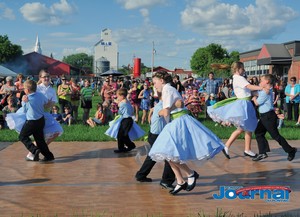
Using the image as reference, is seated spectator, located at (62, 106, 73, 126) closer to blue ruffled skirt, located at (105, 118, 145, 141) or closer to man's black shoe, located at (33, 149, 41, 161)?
blue ruffled skirt, located at (105, 118, 145, 141)

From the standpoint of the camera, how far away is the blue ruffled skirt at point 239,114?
8.70 meters

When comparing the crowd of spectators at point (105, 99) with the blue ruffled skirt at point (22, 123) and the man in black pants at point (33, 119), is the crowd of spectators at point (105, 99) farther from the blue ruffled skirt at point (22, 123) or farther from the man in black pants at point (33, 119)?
the man in black pants at point (33, 119)

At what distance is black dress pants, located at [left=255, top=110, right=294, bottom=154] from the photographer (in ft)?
27.9

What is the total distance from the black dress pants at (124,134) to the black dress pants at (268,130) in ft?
9.49

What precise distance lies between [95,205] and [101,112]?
1015 cm

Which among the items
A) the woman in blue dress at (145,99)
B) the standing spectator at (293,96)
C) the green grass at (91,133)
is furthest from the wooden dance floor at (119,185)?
the standing spectator at (293,96)

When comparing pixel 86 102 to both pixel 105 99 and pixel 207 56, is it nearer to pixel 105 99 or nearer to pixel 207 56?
pixel 105 99

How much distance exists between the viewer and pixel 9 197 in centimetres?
598

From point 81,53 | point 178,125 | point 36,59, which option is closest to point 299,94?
point 178,125


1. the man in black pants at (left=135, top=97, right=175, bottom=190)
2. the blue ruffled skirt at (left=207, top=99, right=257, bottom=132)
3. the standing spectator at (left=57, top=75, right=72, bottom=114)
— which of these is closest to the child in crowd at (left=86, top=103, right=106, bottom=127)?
the standing spectator at (left=57, top=75, right=72, bottom=114)

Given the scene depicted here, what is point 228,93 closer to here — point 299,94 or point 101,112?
point 299,94

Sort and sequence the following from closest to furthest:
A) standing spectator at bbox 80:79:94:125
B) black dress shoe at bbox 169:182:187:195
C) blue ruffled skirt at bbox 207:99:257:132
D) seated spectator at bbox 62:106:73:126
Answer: black dress shoe at bbox 169:182:187:195, blue ruffled skirt at bbox 207:99:257:132, seated spectator at bbox 62:106:73:126, standing spectator at bbox 80:79:94:125

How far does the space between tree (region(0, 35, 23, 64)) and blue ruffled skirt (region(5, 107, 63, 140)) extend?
8448 centimetres

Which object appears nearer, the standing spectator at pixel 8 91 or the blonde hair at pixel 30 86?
the blonde hair at pixel 30 86
